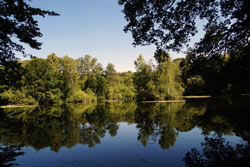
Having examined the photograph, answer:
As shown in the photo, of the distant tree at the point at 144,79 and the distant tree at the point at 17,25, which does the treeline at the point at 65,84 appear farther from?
the distant tree at the point at 17,25

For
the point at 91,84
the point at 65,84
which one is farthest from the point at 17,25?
the point at 91,84

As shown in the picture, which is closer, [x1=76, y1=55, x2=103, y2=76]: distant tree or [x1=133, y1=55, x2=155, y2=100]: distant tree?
[x1=133, y1=55, x2=155, y2=100]: distant tree

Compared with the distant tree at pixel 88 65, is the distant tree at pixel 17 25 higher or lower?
lower

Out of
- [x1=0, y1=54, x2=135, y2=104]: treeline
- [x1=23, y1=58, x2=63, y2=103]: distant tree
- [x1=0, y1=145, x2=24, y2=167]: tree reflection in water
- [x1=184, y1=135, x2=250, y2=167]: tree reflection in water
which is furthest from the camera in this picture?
[x1=23, y1=58, x2=63, y2=103]: distant tree

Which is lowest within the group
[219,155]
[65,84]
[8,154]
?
[8,154]

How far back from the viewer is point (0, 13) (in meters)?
8.55

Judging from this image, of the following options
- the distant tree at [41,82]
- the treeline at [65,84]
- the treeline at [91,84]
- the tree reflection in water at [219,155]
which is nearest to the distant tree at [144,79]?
the treeline at [91,84]

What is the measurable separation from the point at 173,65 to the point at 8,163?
49029mm

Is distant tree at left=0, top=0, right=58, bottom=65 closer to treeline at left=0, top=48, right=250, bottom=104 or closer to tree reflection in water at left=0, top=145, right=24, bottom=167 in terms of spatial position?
tree reflection in water at left=0, top=145, right=24, bottom=167

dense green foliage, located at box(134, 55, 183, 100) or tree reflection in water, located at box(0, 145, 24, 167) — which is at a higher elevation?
dense green foliage, located at box(134, 55, 183, 100)

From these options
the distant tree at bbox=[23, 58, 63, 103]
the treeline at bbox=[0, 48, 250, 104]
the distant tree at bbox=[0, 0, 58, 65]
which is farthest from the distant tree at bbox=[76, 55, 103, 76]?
the distant tree at bbox=[0, 0, 58, 65]

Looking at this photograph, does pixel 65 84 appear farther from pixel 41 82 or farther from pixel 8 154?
pixel 8 154

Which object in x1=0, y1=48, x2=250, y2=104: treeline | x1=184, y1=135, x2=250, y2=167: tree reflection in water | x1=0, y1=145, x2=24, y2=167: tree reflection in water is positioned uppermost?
x1=0, y1=48, x2=250, y2=104: treeline

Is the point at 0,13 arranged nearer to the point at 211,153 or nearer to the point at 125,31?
the point at 125,31
